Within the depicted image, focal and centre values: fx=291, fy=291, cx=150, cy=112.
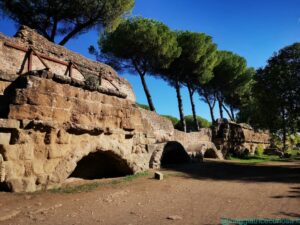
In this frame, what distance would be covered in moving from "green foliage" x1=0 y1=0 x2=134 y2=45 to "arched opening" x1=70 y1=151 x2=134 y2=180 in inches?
525

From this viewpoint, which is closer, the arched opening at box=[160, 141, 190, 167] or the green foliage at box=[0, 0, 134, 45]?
the arched opening at box=[160, 141, 190, 167]

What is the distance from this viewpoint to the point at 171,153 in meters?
13.5

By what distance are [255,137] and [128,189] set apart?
23.3 m

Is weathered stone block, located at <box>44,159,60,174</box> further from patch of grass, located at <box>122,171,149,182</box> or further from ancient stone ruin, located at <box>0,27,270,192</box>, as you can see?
patch of grass, located at <box>122,171,149,182</box>

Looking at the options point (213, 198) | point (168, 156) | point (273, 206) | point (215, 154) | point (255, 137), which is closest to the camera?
point (273, 206)

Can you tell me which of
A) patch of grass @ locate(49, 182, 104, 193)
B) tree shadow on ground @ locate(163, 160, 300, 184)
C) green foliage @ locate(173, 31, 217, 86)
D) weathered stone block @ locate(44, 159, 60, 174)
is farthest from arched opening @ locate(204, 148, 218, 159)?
weathered stone block @ locate(44, 159, 60, 174)

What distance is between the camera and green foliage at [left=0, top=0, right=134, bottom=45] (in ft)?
60.7

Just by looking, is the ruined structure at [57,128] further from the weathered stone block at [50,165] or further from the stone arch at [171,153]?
the stone arch at [171,153]

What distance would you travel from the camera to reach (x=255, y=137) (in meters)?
27.4

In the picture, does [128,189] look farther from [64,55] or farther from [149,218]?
[64,55]

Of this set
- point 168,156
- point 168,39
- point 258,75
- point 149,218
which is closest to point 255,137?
point 168,39

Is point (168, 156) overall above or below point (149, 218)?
above

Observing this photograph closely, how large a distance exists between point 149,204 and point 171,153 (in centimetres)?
826

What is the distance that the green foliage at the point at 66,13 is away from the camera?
18500 millimetres
